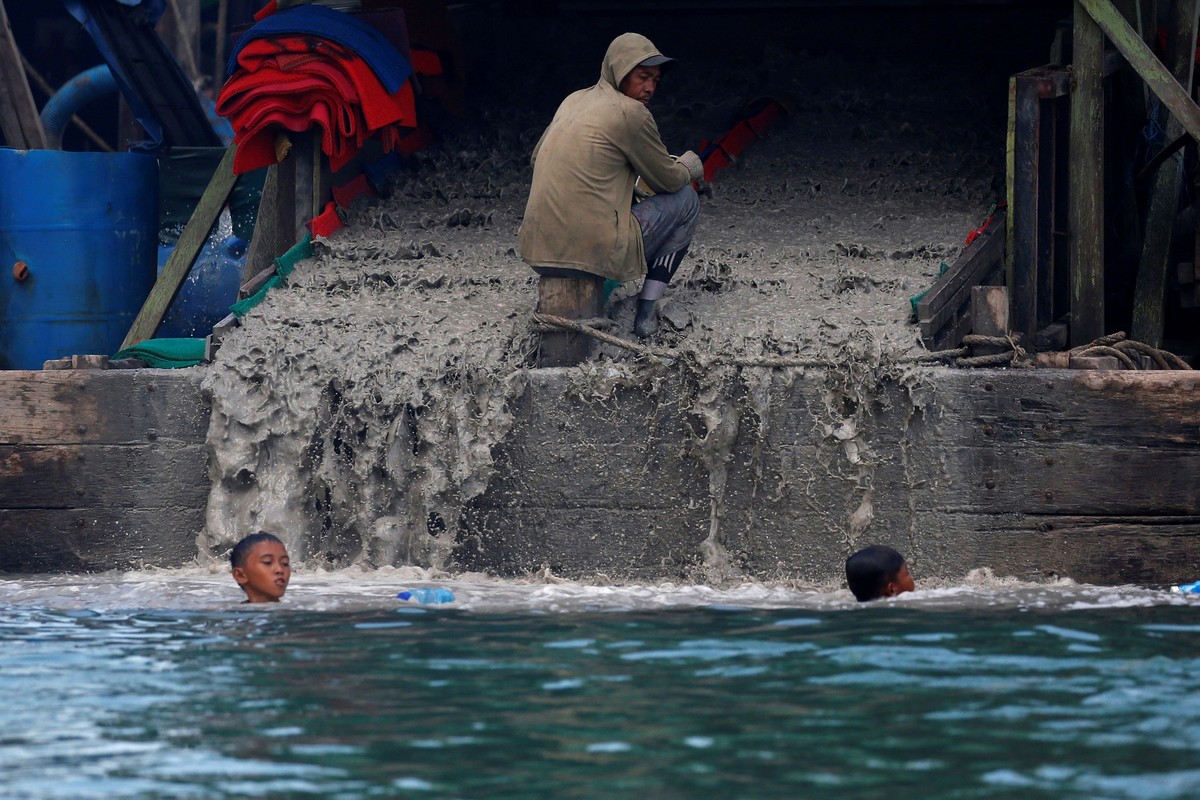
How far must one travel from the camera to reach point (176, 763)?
420 centimetres

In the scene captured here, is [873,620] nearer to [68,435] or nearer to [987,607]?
[987,607]

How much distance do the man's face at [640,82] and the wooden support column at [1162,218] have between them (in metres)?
2.47

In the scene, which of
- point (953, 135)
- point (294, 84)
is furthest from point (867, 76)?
point (294, 84)

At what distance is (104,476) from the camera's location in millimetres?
7586

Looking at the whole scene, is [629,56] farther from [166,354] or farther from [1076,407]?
[166,354]

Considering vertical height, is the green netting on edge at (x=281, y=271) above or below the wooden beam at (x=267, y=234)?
below

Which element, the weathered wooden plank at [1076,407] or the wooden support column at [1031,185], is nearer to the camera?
the weathered wooden plank at [1076,407]

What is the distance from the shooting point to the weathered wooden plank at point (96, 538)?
7562 mm

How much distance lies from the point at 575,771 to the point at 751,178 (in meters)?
5.94

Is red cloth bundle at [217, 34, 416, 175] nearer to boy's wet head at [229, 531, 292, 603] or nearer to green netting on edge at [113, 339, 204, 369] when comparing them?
green netting on edge at [113, 339, 204, 369]

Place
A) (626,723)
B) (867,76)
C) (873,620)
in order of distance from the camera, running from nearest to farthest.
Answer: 1. (626,723)
2. (873,620)
3. (867,76)

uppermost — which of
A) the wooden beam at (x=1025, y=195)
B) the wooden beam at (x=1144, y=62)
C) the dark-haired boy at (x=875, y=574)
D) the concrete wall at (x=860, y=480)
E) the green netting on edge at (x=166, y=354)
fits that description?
the wooden beam at (x=1144, y=62)

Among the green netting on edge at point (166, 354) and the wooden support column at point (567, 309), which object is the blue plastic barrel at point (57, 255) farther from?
the wooden support column at point (567, 309)

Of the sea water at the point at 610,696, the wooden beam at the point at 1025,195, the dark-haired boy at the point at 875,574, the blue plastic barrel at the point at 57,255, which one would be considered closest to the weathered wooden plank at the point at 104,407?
the sea water at the point at 610,696
